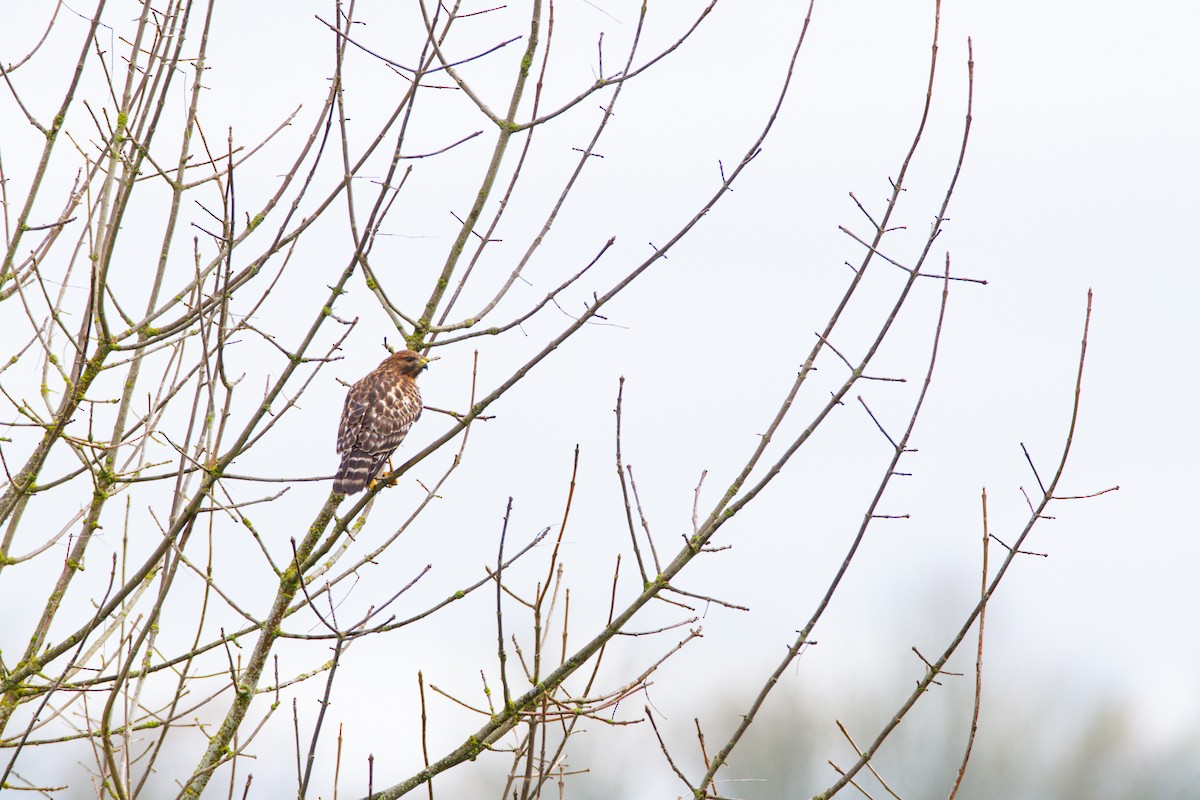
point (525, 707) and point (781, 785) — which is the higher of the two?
point (781, 785)

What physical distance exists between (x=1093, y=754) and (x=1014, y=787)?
260cm

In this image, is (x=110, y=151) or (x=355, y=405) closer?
(x=110, y=151)

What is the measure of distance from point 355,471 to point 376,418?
2.91ft

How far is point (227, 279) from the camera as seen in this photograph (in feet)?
14.1

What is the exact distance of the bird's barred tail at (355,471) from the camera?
751 centimetres

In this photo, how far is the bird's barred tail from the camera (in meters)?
7.51

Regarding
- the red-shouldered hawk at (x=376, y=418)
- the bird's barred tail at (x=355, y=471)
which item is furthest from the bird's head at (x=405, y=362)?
the bird's barred tail at (x=355, y=471)

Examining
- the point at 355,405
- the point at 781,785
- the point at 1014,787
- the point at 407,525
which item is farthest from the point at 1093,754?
the point at 407,525

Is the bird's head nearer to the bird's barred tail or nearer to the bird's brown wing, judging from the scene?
the bird's brown wing

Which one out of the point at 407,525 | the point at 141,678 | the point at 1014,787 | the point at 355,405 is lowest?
the point at 141,678

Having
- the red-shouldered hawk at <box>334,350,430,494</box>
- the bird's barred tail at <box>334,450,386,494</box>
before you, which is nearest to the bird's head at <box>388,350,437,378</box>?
the red-shouldered hawk at <box>334,350,430,494</box>

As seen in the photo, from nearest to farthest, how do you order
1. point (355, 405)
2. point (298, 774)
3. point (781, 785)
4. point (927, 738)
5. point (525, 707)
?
point (298, 774), point (525, 707), point (355, 405), point (781, 785), point (927, 738)

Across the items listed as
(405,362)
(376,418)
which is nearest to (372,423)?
(376,418)

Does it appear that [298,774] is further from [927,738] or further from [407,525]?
[927,738]
